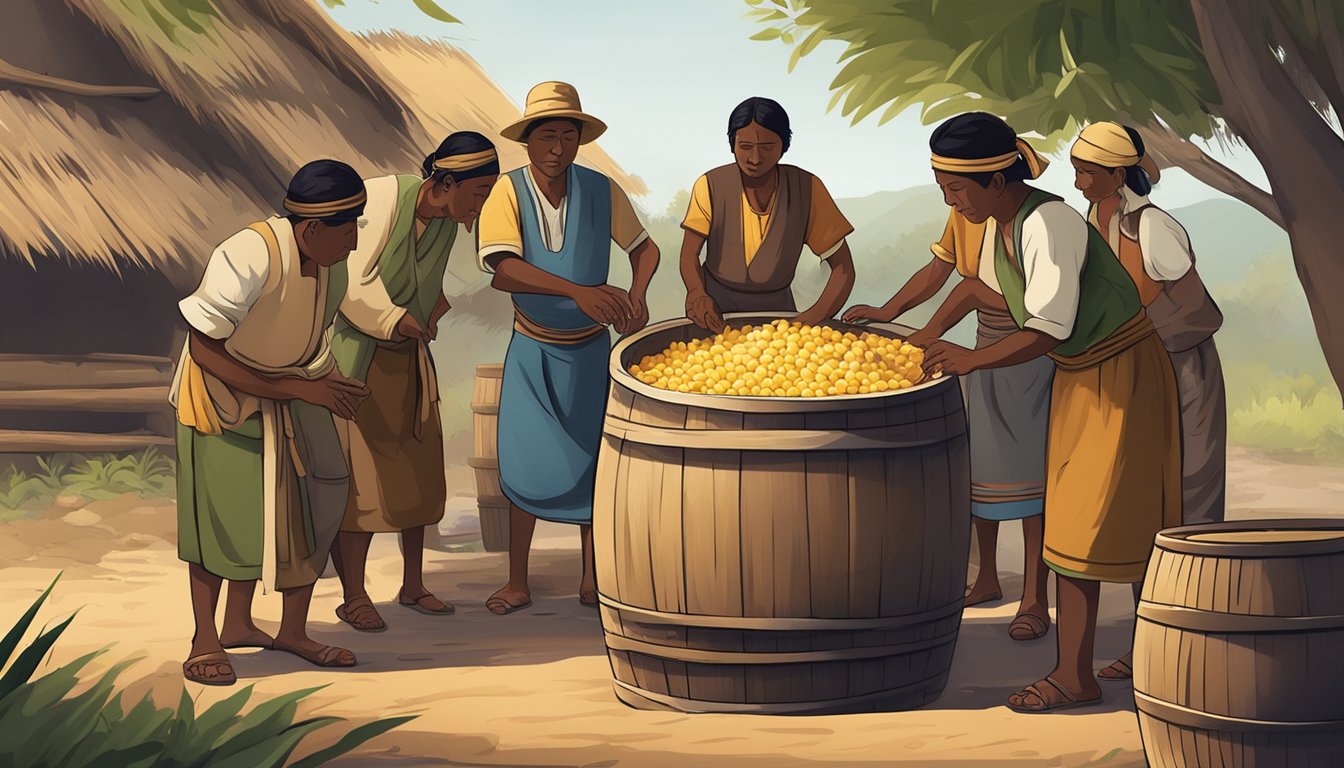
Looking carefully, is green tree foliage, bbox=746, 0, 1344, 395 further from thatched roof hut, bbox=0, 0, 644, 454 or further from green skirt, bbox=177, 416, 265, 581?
green skirt, bbox=177, 416, 265, 581

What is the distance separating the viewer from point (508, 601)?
23.5 feet

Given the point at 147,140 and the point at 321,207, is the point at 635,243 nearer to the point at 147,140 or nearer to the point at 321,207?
the point at 321,207

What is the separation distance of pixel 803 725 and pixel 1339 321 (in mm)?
5188

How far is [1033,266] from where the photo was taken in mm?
5336

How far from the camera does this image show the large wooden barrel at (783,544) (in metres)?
5.21

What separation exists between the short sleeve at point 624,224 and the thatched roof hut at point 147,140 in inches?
158

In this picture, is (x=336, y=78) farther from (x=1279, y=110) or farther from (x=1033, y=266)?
(x=1033, y=266)

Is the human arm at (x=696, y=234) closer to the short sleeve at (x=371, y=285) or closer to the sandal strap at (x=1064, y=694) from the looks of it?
the short sleeve at (x=371, y=285)

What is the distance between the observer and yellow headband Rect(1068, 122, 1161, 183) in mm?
6148

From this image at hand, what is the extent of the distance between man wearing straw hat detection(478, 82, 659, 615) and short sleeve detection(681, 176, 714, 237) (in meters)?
0.29

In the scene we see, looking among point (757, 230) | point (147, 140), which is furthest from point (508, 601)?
point (147, 140)

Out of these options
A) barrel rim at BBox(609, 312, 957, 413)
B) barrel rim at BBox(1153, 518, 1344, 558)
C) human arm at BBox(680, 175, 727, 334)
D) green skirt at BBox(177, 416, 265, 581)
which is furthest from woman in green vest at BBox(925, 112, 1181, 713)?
green skirt at BBox(177, 416, 265, 581)

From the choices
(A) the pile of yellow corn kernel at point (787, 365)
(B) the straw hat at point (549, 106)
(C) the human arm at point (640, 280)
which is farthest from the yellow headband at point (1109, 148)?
(B) the straw hat at point (549, 106)

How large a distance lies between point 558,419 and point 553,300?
1.62 ft
